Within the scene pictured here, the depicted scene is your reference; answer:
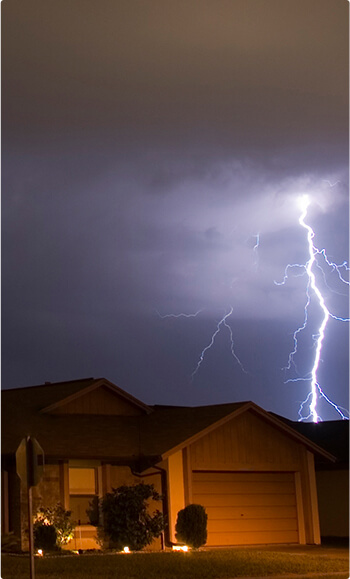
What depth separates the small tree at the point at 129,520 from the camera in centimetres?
2423

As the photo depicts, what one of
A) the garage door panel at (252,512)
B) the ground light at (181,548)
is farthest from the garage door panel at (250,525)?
the ground light at (181,548)

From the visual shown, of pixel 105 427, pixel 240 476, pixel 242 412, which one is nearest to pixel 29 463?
pixel 105 427

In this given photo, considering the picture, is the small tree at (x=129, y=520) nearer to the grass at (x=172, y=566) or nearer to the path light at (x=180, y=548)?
the path light at (x=180, y=548)

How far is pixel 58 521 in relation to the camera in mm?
24391

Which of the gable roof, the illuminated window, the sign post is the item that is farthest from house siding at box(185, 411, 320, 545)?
the sign post

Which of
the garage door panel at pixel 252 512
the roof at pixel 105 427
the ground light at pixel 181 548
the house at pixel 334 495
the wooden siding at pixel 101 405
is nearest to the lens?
the ground light at pixel 181 548

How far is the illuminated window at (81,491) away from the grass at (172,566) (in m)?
4.49

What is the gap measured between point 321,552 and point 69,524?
274 inches

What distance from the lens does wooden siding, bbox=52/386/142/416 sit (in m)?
29.5

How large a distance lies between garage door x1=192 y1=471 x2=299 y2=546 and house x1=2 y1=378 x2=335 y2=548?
0.03m

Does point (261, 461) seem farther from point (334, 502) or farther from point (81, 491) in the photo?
point (334, 502)

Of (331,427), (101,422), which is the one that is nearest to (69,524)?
(101,422)

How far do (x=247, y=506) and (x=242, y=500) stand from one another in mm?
250

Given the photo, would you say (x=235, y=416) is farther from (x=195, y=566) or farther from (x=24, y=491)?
(x=195, y=566)
